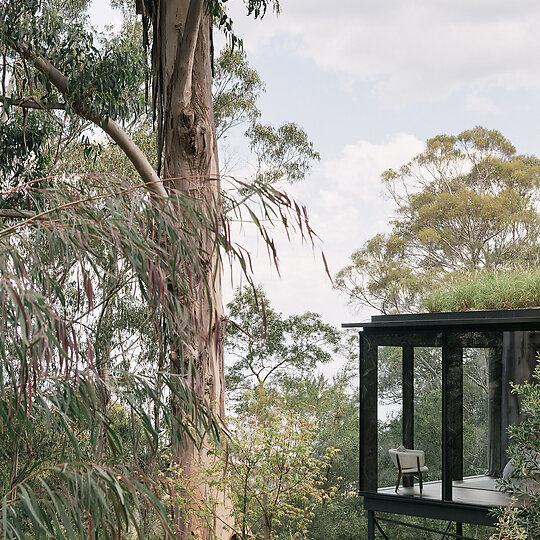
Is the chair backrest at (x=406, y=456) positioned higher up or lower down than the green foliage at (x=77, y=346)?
lower down

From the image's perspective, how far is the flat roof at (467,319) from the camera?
19.2 ft

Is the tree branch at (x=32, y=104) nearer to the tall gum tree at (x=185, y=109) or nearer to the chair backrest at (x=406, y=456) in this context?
the tall gum tree at (x=185, y=109)

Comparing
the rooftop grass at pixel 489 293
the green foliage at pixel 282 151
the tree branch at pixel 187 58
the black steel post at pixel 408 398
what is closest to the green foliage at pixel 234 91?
the green foliage at pixel 282 151

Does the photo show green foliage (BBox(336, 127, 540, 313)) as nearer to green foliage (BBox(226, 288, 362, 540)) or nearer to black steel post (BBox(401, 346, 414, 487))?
green foliage (BBox(226, 288, 362, 540))

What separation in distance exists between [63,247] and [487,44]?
20.5 m

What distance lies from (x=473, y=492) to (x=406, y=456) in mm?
719

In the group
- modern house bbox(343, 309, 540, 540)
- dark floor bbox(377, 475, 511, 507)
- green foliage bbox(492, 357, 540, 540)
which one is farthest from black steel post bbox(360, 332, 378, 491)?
green foliage bbox(492, 357, 540, 540)

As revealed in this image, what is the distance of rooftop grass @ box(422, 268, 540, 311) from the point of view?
6.54 metres

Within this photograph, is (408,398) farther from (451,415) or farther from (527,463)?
(527,463)

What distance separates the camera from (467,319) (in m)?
6.16

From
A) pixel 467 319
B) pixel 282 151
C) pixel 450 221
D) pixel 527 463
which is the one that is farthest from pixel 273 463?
pixel 450 221

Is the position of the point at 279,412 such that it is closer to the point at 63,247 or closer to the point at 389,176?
the point at 63,247

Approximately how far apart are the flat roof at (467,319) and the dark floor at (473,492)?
1322 millimetres

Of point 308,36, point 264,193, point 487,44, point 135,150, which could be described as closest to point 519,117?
point 487,44
